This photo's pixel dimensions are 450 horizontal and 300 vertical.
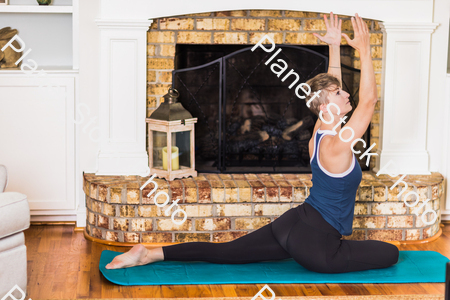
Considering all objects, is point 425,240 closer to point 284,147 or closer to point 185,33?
point 284,147

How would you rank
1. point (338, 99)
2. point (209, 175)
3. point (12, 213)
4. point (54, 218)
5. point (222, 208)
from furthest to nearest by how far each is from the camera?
1. point (54, 218)
2. point (209, 175)
3. point (222, 208)
4. point (338, 99)
5. point (12, 213)

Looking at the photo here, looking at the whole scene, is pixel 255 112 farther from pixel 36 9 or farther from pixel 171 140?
pixel 36 9

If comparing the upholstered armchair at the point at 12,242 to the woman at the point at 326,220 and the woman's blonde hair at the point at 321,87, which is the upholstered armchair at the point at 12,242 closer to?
the woman at the point at 326,220

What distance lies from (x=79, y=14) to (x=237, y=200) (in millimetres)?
1401

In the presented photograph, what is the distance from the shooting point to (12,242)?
7.20 feet

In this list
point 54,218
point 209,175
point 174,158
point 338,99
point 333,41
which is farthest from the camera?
point 54,218

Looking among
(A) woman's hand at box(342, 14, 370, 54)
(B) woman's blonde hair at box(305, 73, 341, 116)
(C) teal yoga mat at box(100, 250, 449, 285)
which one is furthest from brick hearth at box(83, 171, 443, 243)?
(A) woman's hand at box(342, 14, 370, 54)

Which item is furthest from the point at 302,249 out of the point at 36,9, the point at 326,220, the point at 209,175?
the point at 36,9

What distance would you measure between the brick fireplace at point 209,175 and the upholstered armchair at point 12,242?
2.50 feet

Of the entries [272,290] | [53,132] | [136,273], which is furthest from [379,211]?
[53,132]

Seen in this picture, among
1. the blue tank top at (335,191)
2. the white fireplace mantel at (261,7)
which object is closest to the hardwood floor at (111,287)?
the blue tank top at (335,191)

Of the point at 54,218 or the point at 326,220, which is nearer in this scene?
the point at 326,220

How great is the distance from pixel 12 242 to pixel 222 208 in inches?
45.6

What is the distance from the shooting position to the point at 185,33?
321cm
